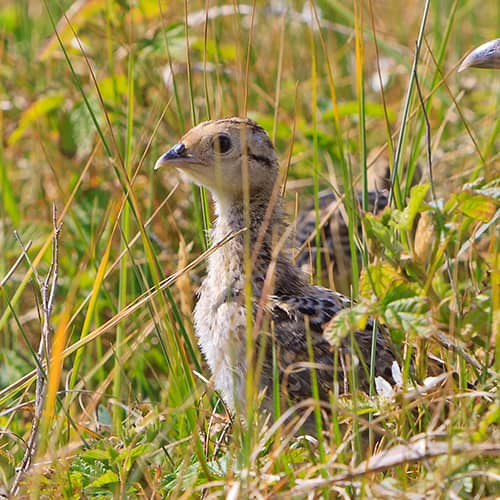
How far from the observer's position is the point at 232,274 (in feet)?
9.70

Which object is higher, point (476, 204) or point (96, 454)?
point (476, 204)

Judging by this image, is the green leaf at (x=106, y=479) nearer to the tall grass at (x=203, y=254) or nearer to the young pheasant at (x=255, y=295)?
the tall grass at (x=203, y=254)

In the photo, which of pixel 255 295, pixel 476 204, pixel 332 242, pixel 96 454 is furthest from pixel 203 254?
pixel 332 242

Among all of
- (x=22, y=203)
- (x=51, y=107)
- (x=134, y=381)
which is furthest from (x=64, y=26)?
(x=134, y=381)

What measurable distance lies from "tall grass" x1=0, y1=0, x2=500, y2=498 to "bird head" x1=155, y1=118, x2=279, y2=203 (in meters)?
0.07

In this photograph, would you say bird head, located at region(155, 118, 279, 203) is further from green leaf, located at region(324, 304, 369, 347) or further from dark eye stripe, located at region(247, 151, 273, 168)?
green leaf, located at region(324, 304, 369, 347)

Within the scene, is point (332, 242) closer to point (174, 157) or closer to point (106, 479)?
point (174, 157)

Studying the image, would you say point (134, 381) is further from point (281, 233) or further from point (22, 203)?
point (22, 203)

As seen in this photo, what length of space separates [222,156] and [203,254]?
1.28 feet

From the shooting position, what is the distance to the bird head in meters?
3.00

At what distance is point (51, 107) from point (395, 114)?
149 cm

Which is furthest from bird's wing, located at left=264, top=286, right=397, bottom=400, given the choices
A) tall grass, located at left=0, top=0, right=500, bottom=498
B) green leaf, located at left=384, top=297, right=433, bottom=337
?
green leaf, located at left=384, top=297, right=433, bottom=337

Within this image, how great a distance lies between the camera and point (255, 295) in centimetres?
288

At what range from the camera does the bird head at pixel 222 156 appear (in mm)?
2996
